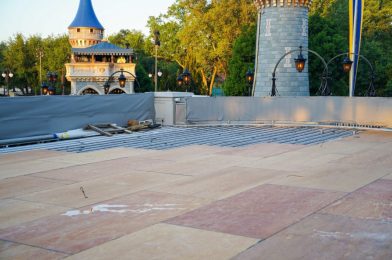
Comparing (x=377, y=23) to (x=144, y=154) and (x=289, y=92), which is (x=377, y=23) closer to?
(x=289, y=92)

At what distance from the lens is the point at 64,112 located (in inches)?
854

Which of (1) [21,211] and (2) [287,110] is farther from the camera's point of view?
(2) [287,110]

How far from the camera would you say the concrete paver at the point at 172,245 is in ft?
22.2

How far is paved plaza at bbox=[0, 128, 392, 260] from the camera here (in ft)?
23.3

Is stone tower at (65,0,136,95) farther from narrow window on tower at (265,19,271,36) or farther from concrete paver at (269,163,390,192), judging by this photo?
concrete paver at (269,163,390,192)

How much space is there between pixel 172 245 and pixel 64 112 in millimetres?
15570

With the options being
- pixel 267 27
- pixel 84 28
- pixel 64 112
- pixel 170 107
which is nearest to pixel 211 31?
pixel 84 28

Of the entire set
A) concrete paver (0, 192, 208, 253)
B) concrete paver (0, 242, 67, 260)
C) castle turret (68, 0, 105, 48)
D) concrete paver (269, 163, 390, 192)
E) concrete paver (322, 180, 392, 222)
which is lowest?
concrete paver (0, 242, 67, 260)

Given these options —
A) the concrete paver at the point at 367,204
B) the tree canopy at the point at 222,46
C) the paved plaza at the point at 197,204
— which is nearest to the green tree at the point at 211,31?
the tree canopy at the point at 222,46

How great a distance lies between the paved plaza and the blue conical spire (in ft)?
239

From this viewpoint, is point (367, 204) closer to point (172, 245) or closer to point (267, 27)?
point (172, 245)

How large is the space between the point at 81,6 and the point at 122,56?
18.6m

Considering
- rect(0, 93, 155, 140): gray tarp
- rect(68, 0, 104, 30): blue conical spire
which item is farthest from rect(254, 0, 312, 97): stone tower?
rect(68, 0, 104, 30): blue conical spire

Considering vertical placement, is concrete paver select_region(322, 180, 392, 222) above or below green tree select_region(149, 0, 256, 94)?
below
